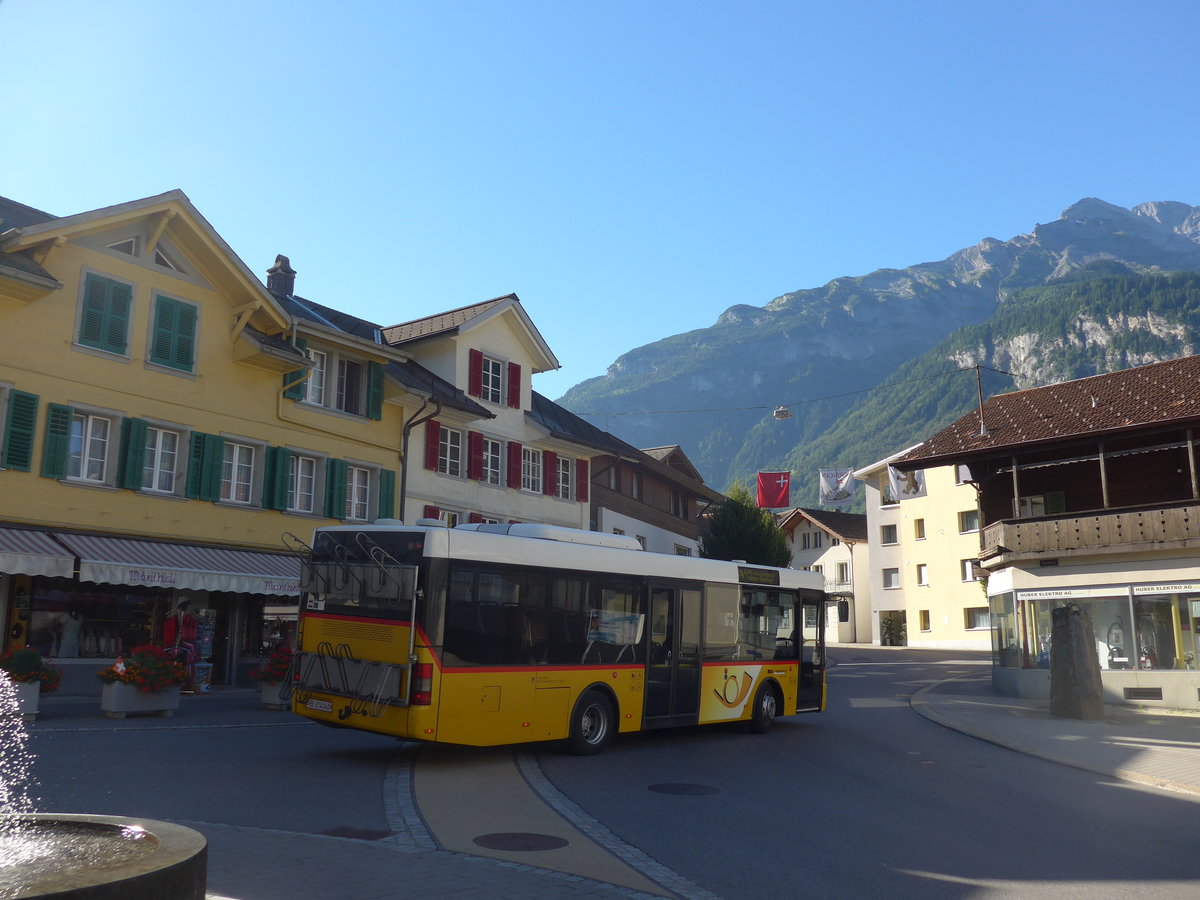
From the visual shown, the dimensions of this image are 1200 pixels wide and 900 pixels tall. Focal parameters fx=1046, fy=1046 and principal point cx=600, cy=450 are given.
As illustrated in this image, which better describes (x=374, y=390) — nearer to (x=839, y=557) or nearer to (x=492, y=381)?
(x=492, y=381)

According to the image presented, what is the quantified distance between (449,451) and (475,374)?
270 cm

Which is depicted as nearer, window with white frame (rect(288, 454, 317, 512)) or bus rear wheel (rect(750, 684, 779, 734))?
bus rear wheel (rect(750, 684, 779, 734))

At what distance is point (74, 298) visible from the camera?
69.7ft

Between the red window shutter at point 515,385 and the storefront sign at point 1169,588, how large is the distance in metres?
18.6

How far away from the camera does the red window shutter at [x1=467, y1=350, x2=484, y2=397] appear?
1264 inches

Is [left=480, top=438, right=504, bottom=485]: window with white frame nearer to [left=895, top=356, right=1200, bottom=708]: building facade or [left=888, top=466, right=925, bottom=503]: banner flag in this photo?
[left=895, top=356, right=1200, bottom=708]: building facade

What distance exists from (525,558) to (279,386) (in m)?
14.6

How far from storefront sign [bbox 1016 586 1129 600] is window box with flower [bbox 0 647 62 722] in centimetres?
2448

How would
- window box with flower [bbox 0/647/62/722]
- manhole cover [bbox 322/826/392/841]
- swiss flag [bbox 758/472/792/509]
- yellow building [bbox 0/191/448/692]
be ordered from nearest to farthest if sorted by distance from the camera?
manhole cover [bbox 322/826/392/841], window box with flower [bbox 0/647/62/722], yellow building [bbox 0/191/448/692], swiss flag [bbox 758/472/792/509]

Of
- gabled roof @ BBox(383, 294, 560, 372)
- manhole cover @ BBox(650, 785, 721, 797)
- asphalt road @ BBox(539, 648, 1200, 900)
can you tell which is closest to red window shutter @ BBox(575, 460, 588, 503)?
gabled roof @ BBox(383, 294, 560, 372)

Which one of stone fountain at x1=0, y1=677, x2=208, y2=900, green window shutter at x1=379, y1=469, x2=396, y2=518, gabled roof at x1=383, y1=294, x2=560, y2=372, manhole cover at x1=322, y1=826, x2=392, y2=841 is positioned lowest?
manhole cover at x1=322, y1=826, x2=392, y2=841

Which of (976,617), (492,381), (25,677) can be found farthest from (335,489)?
(976,617)

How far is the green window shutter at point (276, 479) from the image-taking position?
2519 centimetres

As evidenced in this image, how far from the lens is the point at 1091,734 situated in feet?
62.5
